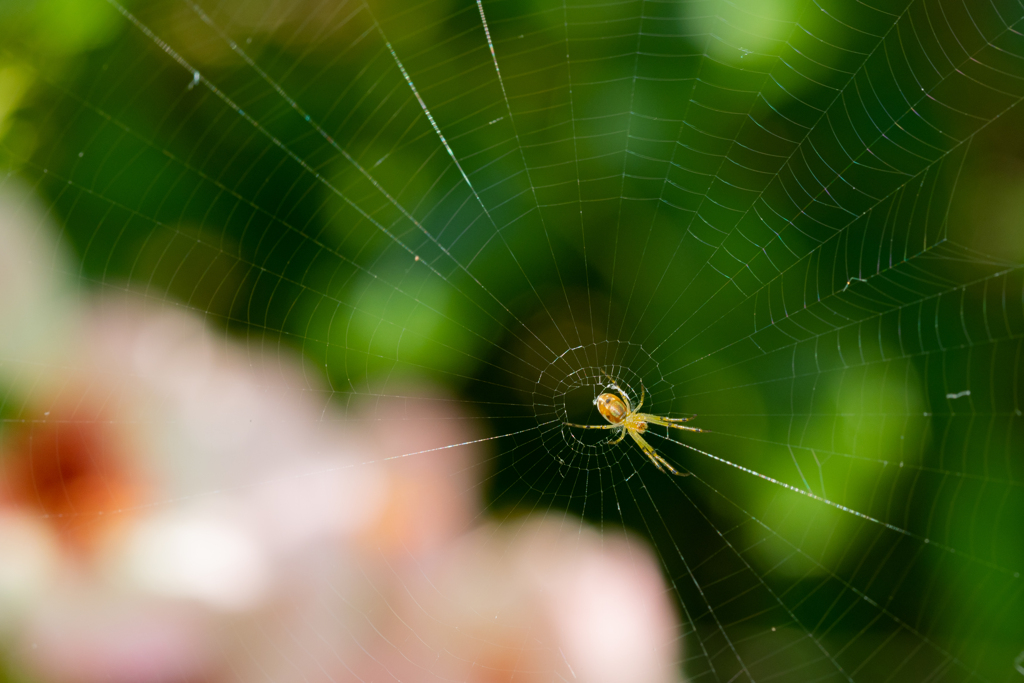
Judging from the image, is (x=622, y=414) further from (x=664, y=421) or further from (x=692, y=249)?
(x=692, y=249)

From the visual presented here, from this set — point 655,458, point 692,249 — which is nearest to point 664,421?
point 655,458

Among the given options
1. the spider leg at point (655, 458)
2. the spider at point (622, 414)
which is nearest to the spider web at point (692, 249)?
the spider leg at point (655, 458)

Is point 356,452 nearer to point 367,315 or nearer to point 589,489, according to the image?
point 367,315

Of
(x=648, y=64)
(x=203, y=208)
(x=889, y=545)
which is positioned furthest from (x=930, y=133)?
(x=203, y=208)

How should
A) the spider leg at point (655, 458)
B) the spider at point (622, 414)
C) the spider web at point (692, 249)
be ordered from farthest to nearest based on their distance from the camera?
the spider at point (622, 414)
the spider leg at point (655, 458)
the spider web at point (692, 249)

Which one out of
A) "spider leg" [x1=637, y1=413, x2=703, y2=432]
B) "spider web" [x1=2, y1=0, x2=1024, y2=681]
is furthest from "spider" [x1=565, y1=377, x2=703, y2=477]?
"spider web" [x1=2, y1=0, x2=1024, y2=681]

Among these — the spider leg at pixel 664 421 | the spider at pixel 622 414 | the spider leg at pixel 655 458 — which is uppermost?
the spider at pixel 622 414

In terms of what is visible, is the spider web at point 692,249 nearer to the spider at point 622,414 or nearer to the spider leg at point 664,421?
the spider leg at point 664,421
